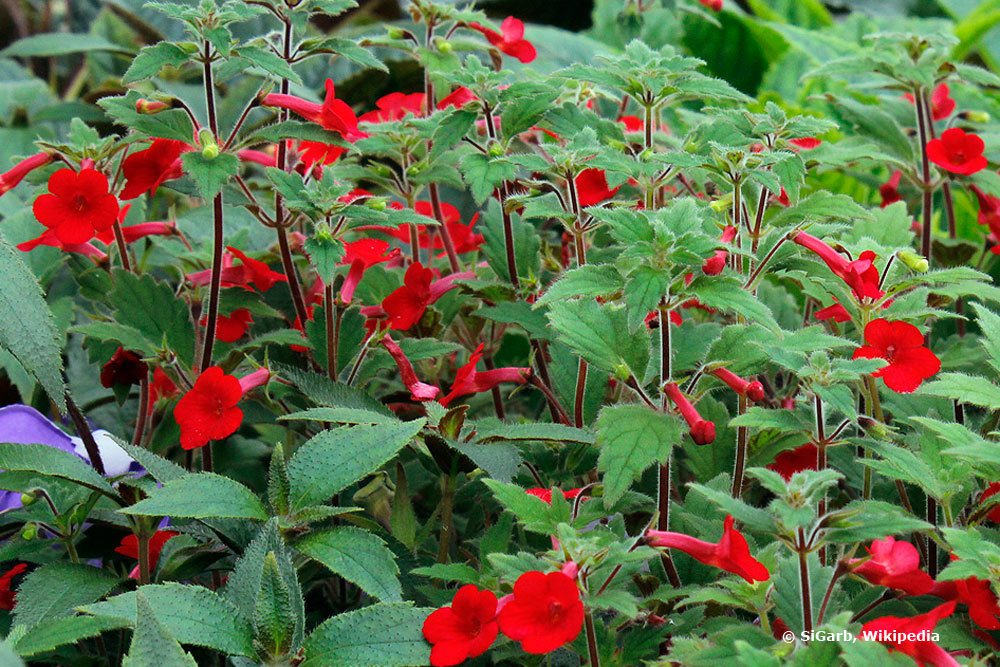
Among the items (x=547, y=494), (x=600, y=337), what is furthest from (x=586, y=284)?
(x=547, y=494)

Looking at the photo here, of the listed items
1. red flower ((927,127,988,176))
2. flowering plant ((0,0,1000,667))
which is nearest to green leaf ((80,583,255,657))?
flowering plant ((0,0,1000,667))

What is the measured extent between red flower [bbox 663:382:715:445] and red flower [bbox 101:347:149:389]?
52cm

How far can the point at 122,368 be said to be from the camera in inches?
39.4

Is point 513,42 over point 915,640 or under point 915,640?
over

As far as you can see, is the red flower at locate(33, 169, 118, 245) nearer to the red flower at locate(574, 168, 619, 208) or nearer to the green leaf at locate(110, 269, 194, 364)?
the green leaf at locate(110, 269, 194, 364)

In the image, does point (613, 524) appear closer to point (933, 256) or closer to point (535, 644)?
point (535, 644)

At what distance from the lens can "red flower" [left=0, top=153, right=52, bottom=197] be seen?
94 centimetres

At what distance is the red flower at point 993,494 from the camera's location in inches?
31.4

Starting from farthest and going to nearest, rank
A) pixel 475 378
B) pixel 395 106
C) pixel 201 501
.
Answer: pixel 395 106, pixel 475 378, pixel 201 501

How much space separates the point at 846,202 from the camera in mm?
913

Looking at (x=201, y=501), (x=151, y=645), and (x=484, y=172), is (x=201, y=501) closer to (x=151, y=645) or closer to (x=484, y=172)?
(x=151, y=645)

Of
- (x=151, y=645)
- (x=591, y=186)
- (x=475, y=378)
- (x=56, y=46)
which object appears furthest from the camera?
(x=56, y=46)

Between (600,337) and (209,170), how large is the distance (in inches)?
13.3

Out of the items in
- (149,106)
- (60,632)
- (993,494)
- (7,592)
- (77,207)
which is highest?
(149,106)
